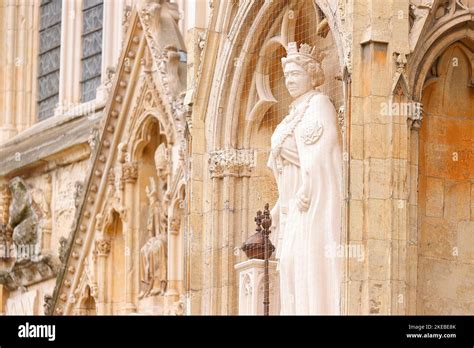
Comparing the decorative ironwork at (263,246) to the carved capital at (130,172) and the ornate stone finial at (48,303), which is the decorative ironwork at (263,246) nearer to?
the carved capital at (130,172)

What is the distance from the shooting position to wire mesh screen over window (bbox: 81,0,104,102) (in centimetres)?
3112

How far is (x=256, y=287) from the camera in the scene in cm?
2038

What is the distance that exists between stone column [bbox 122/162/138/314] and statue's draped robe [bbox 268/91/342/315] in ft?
19.1

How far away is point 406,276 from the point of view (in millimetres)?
19203

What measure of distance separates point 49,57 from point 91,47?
1.41 m

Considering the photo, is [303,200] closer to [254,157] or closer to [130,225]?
[254,157]

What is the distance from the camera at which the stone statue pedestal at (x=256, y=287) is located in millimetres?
20328

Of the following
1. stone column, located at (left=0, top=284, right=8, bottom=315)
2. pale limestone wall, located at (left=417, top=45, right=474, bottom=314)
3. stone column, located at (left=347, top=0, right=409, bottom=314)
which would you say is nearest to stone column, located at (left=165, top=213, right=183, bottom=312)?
pale limestone wall, located at (left=417, top=45, right=474, bottom=314)

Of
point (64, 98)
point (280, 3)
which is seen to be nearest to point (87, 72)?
point (64, 98)

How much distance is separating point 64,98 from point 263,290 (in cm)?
1167

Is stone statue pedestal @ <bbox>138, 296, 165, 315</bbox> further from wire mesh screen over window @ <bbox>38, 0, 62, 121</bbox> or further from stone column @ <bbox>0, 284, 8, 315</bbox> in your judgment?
wire mesh screen over window @ <bbox>38, 0, 62, 121</bbox>

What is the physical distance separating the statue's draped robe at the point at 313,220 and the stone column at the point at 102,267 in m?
6.24

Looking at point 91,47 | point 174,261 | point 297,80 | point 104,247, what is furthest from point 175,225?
point 91,47
